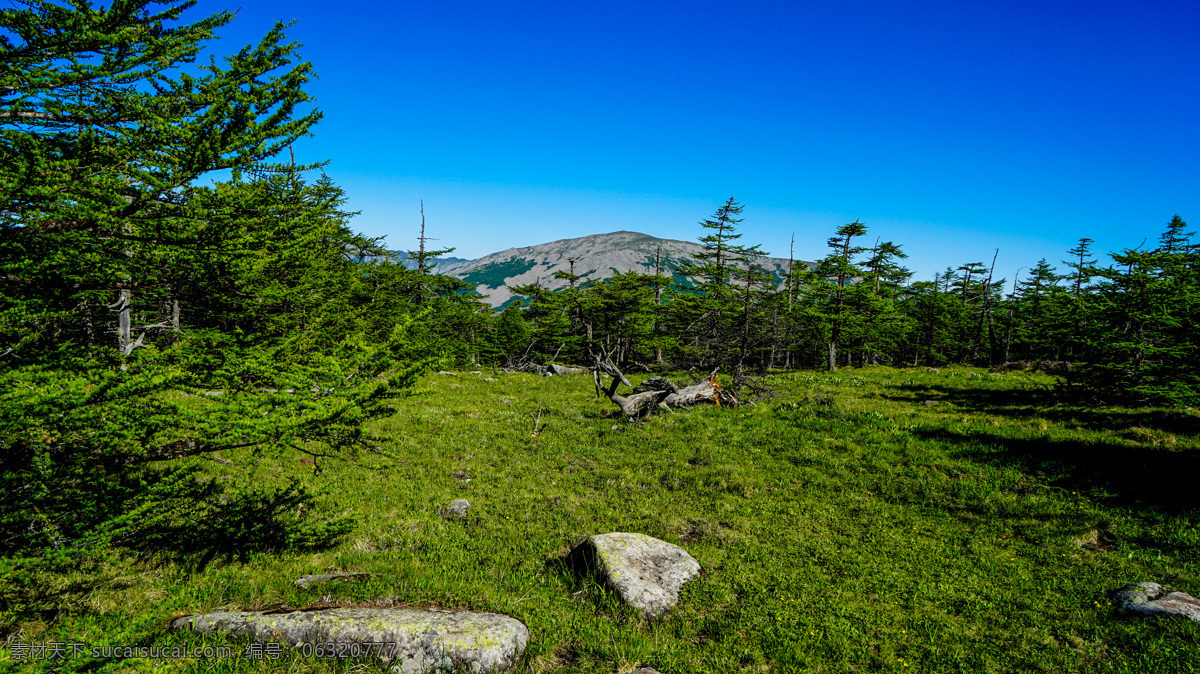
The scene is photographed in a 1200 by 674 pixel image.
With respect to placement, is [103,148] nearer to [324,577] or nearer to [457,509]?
[324,577]

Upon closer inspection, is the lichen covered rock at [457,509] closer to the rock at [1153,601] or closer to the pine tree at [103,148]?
the pine tree at [103,148]

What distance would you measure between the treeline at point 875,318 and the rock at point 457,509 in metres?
11.5

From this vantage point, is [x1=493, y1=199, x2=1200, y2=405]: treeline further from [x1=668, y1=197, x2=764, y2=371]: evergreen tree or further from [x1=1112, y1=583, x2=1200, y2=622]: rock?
[x1=1112, y1=583, x2=1200, y2=622]: rock

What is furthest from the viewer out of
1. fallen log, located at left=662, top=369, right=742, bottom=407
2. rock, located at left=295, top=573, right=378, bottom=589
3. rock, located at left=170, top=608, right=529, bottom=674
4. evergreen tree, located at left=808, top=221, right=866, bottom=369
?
evergreen tree, located at left=808, top=221, right=866, bottom=369

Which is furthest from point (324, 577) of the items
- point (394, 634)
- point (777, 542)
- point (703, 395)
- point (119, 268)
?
point (703, 395)

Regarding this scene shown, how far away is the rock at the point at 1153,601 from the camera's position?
638cm

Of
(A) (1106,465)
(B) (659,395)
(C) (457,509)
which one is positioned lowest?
(C) (457,509)

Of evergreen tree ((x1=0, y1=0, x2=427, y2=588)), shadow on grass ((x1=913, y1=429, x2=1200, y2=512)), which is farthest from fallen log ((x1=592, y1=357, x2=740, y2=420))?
evergreen tree ((x1=0, y1=0, x2=427, y2=588))

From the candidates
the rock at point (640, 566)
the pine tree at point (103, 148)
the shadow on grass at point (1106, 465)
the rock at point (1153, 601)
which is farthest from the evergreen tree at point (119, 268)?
the shadow on grass at point (1106, 465)

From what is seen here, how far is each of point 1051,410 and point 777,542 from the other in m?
17.7

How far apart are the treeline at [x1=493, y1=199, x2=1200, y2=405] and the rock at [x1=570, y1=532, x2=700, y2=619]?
1323 cm

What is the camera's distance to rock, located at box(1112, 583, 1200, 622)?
6383mm

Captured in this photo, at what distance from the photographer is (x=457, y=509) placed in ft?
34.3

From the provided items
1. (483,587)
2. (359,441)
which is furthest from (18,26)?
(483,587)
